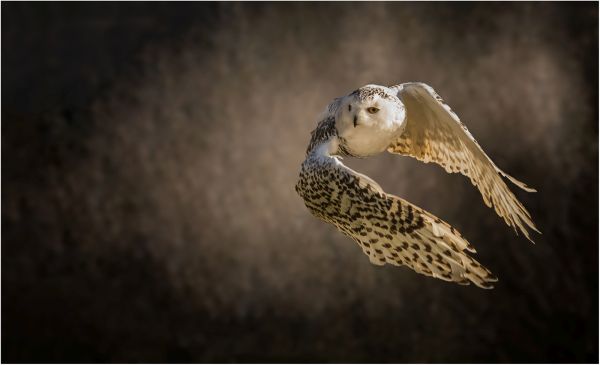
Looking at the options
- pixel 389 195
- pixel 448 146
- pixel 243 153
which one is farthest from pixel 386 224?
pixel 243 153

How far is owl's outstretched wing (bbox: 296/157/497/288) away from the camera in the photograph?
25.6 inches

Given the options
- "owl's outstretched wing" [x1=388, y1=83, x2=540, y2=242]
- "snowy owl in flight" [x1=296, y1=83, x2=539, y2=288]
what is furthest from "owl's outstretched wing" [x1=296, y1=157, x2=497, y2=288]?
"owl's outstretched wing" [x1=388, y1=83, x2=540, y2=242]

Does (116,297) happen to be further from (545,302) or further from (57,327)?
(545,302)

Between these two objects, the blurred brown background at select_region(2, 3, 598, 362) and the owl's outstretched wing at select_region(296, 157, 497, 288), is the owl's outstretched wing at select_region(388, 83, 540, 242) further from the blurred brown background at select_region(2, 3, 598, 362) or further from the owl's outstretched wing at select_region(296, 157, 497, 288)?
the blurred brown background at select_region(2, 3, 598, 362)

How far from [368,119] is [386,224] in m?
0.12

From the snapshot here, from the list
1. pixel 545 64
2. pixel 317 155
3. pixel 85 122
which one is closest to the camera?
pixel 317 155

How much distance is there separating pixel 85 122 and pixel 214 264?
0.49 meters

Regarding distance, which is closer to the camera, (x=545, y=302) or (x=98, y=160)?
(x=98, y=160)

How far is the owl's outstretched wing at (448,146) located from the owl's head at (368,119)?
0.27 ft

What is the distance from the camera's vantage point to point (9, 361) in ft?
6.38

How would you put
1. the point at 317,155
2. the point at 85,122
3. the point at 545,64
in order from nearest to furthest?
the point at 317,155 < the point at 85,122 < the point at 545,64

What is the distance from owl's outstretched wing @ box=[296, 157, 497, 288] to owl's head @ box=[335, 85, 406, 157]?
4cm

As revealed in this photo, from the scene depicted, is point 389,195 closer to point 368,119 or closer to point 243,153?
point 368,119

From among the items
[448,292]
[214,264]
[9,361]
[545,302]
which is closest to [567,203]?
[545,302]
